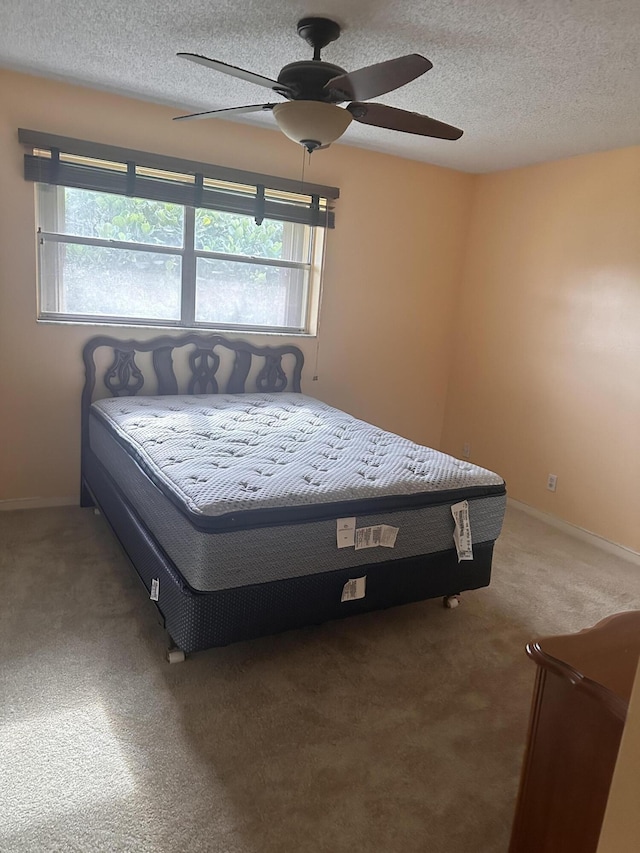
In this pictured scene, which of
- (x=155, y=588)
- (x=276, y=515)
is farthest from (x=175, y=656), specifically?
(x=276, y=515)

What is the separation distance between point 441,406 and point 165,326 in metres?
2.33

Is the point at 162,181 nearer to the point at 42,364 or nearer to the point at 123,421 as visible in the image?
the point at 42,364

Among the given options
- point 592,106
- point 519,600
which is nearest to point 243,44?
point 592,106

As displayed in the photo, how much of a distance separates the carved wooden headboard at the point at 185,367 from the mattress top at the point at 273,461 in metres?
0.21

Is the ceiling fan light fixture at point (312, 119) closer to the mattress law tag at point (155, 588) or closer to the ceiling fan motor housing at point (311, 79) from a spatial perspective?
the ceiling fan motor housing at point (311, 79)

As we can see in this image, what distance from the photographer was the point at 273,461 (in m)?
2.53

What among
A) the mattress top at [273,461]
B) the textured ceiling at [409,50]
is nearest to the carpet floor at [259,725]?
the mattress top at [273,461]

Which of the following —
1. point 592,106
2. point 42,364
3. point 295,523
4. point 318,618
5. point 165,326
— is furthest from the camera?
point 165,326

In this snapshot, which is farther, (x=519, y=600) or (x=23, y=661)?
(x=519, y=600)

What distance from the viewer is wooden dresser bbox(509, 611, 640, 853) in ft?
3.62

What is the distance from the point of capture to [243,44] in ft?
8.10

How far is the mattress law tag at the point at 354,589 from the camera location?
2.25 m

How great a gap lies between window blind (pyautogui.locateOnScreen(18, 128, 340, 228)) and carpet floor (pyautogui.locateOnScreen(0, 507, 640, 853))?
2083 mm

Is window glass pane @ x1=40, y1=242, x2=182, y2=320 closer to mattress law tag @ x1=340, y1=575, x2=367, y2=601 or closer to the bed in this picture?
the bed
